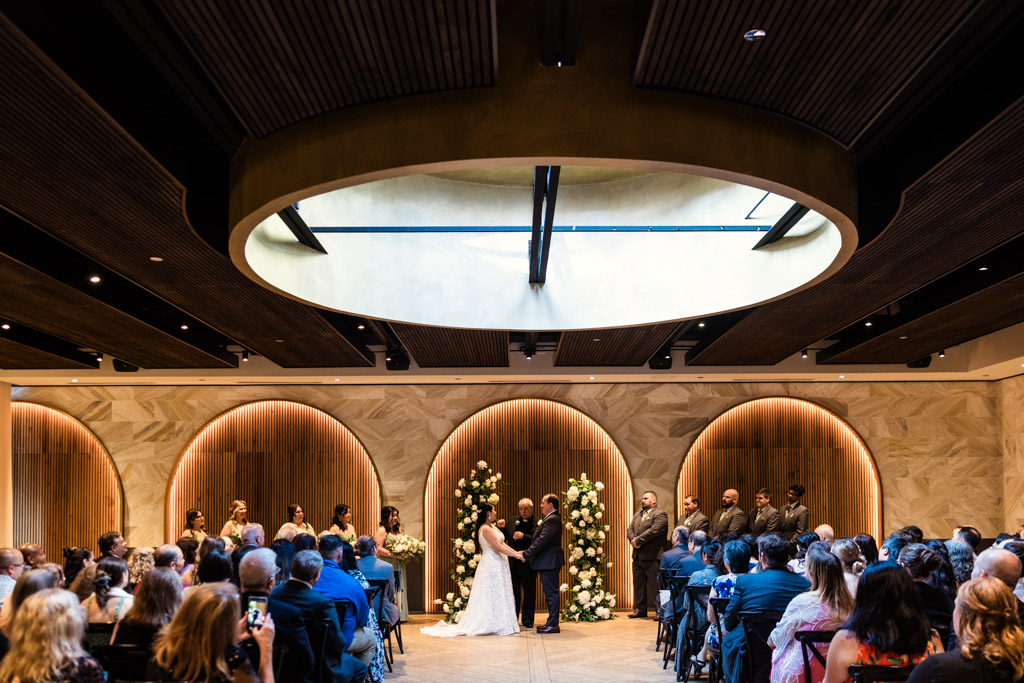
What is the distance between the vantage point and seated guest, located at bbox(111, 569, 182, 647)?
4.45 meters

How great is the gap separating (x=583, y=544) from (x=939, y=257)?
668 centimetres

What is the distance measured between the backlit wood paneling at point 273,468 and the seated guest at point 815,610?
10.2 meters

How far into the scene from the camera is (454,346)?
37.2 ft

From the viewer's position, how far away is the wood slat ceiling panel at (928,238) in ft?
17.0

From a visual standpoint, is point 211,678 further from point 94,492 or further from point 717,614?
point 94,492

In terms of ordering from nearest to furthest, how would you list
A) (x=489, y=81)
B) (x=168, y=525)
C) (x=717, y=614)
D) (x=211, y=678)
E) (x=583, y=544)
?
(x=211, y=678), (x=489, y=81), (x=717, y=614), (x=583, y=544), (x=168, y=525)

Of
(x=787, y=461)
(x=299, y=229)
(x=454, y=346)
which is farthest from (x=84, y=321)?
(x=787, y=461)

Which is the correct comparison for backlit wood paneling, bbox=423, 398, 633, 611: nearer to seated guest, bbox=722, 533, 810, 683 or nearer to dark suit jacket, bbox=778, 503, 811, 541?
dark suit jacket, bbox=778, 503, 811, 541

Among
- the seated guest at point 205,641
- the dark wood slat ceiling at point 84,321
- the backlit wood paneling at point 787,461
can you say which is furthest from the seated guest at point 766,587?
the backlit wood paneling at point 787,461

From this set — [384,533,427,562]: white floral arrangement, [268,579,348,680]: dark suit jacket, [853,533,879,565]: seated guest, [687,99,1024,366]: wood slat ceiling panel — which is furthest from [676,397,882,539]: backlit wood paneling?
[268,579,348,680]: dark suit jacket

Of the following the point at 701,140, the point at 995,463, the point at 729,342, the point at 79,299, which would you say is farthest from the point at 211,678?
the point at 995,463

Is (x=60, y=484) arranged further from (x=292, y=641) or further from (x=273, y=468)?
(x=292, y=641)

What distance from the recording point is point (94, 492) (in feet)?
48.1

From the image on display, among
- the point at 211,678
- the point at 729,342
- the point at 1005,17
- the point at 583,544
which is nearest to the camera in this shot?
the point at 211,678
